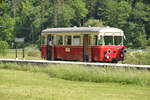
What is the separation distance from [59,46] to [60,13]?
8140 cm

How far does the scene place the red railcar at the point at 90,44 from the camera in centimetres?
3531

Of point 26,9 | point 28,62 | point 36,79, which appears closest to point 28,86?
point 36,79

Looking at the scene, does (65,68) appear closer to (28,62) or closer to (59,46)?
(28,62)

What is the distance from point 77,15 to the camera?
12150 cm

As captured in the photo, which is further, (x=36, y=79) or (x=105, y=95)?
(x=36, y=79)

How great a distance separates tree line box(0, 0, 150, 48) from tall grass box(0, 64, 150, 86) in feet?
242

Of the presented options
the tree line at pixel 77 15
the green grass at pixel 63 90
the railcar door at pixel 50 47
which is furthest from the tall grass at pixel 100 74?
the tree line at pixel 77 15

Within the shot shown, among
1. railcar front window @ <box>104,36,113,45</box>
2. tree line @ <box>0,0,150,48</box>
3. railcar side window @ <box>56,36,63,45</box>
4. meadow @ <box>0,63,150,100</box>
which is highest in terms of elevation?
meadow @ <box>0,63,150,100</box>

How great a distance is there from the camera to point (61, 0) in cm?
12600

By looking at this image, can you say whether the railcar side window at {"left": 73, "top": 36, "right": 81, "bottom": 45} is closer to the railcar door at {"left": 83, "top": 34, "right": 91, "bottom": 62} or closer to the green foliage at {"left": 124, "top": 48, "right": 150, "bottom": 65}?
the railcar door at {"left": 83, "top": 34, "right": 91, "bottom": 62}

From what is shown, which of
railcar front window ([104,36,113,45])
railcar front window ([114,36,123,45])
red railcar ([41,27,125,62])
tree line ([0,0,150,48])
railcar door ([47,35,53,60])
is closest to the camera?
red railcar ([41,27,125,62])

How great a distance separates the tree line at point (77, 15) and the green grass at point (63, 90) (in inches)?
3043

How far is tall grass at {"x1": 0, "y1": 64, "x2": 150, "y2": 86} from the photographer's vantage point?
69.1ft

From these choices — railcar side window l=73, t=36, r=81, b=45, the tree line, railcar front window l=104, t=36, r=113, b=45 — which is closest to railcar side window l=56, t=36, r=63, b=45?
railcar side window l=73, t=36, r=81, b=45
